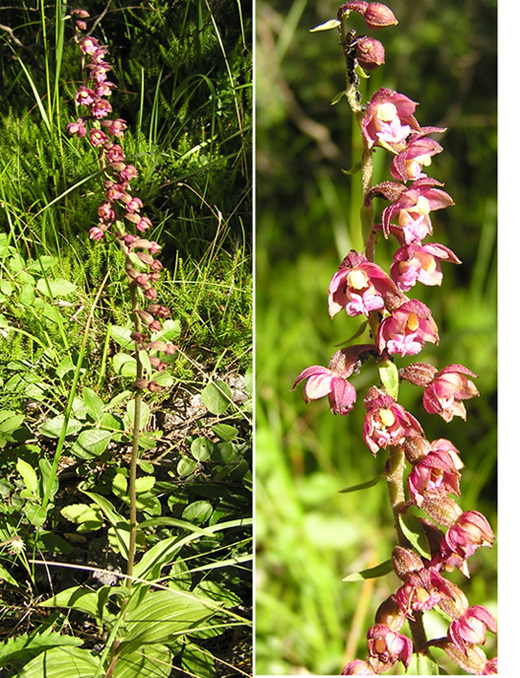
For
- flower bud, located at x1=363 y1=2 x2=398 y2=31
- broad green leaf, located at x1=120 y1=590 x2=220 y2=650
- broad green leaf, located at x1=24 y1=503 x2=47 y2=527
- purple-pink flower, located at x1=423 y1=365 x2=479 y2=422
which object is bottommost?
broad green leaf, located at x1=120 y1=590 x2=220 y2=650

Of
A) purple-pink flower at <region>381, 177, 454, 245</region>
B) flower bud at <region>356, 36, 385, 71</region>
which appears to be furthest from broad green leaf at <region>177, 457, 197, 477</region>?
flower bud at <region>356, 36, 385, 71</region>

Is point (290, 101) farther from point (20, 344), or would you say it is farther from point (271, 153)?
point (20, 344)

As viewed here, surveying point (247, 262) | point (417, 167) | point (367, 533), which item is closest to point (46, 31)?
point (247, 262)

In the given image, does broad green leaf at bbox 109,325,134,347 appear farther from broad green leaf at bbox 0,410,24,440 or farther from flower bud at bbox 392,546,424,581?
flower bud at bbox 392,546,424,581

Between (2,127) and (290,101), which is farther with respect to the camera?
(290,101)
